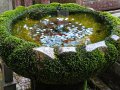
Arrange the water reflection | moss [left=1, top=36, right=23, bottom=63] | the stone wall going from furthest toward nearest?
the stone wall
the water reflection
moss [left=1, top=36, right=23, bottom=63]

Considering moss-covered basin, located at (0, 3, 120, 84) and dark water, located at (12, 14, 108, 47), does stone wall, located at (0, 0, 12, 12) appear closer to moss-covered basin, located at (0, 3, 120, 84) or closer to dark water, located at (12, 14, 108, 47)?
dark water, located at (12, 14, 108, 47)

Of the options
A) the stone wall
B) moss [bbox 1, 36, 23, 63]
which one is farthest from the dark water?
the stone wall

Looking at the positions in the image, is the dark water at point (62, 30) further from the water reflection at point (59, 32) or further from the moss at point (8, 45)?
the moss at point (8, 45)

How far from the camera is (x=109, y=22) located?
12.1ft

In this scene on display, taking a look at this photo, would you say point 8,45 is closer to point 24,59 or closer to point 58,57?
point 24,59

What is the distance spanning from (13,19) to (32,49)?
3.17 ft

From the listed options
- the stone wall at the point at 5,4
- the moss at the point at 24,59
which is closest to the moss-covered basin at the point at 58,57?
the moss at the point at 24,59

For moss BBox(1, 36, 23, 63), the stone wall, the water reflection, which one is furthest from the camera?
the stone wall

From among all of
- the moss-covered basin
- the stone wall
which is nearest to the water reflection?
the moss-covered basin

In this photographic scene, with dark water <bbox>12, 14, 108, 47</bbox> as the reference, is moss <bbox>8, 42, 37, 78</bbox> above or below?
below

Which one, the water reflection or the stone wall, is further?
the stone wall

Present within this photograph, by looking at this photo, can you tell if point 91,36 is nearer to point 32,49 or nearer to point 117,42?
point 117,42

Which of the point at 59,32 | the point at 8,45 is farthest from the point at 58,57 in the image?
the point at 59,32

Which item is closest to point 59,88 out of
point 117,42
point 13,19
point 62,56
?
point 62,56
